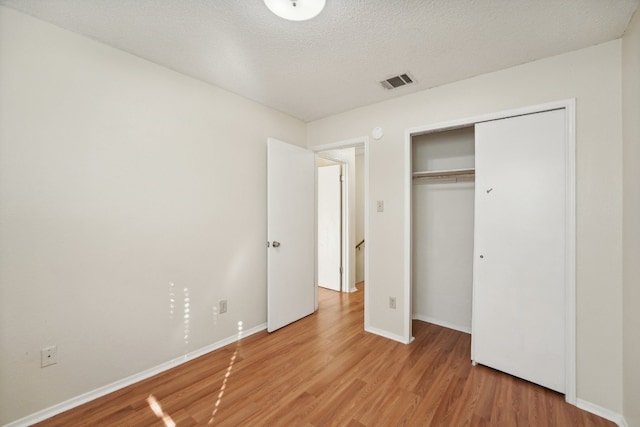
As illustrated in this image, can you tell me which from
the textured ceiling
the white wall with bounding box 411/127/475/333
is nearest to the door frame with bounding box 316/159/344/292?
the white wall with bounding box 411/127/475/333

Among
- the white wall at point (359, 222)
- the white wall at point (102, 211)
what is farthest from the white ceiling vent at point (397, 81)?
the white wall at point (359, 222)

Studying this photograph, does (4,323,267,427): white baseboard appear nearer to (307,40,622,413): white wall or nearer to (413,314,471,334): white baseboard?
(413,314,471,334): white baseboard

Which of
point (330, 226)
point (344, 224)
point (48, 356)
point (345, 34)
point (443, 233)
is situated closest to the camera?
point (48, 356)

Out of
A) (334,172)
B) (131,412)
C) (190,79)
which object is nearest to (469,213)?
(334,172)

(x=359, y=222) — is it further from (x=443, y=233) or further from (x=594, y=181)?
(x=594, y=181)

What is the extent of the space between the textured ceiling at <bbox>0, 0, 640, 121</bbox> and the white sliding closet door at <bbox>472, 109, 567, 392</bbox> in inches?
21.1

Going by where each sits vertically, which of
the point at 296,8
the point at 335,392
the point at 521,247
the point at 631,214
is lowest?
the point at 335,392

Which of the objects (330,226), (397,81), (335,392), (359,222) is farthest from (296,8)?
(359,222)

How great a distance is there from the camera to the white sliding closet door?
1.98 meters

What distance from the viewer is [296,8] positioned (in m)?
1.54

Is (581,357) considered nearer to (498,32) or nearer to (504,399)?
(504,399)

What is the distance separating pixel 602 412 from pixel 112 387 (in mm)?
3351

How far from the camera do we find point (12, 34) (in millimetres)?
1604

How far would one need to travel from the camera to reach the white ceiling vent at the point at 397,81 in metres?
2.40
